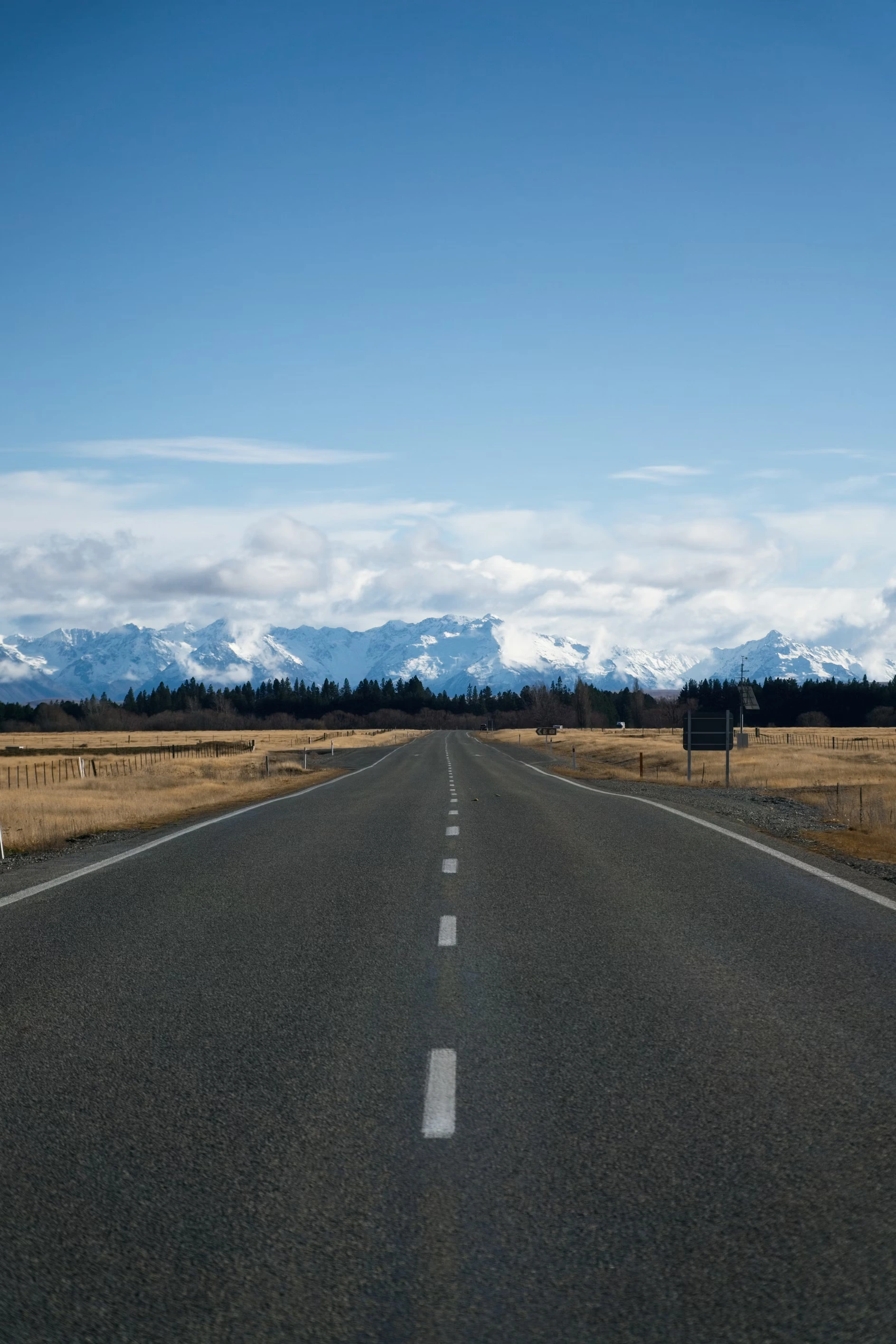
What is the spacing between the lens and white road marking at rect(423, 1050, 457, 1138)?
5.08m

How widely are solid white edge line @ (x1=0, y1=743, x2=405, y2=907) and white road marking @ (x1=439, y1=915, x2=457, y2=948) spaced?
4.35 meters

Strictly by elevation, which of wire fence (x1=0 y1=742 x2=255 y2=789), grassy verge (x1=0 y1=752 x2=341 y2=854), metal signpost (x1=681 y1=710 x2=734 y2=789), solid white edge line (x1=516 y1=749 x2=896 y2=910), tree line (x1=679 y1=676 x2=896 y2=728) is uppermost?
tree line (x1=679 y1=676 x2=896 y2=728)

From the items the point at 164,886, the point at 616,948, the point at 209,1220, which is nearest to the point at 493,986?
the point at 616,948

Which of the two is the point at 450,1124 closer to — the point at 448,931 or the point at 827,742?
the point at 448,931

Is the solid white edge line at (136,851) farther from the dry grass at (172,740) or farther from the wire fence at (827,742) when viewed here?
the dry grass at (172,740)

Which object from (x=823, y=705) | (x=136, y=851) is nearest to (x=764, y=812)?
(x=136, y=851)

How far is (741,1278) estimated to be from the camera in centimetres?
374

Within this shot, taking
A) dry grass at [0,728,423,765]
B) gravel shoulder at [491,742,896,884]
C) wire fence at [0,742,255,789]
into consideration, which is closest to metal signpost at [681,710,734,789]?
gravel shoulder at [491,742,896,884]

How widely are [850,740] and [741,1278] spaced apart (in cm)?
11131

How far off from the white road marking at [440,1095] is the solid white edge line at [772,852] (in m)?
6.18

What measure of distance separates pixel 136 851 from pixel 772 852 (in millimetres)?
8592

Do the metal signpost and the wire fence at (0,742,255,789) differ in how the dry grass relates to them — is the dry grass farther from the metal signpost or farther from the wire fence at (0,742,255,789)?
the metal signpost

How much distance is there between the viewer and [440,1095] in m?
5.53

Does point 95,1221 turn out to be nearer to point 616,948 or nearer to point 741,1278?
point 741,1278
